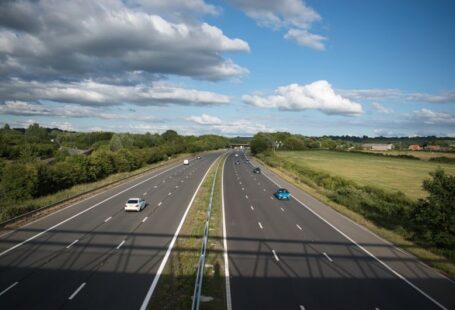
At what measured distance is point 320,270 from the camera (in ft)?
62.3

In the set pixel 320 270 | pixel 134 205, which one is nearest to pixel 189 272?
pixel 320 270

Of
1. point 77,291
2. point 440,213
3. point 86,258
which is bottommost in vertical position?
point 86,258

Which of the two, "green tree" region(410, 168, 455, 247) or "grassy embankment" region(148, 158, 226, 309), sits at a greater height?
"green tree" region(410, 168, 455, 247)

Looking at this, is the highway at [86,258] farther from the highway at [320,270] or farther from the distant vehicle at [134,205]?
the highway at [320,270]

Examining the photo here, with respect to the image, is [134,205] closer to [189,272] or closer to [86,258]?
[86,258]

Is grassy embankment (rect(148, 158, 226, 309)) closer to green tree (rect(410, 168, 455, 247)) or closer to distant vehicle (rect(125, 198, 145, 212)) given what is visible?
distant vehicle (rect(125, 198, 145, 212))

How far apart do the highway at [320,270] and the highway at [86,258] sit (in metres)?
3.92

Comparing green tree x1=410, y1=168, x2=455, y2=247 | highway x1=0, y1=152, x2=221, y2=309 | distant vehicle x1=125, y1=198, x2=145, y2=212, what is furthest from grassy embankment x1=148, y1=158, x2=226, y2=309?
green tree x1=410, y1=168, x2=455, y2=247

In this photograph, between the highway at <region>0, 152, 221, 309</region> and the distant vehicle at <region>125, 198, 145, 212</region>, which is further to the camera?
the distant vehicle at <region>125, 198, 145, 212</region>

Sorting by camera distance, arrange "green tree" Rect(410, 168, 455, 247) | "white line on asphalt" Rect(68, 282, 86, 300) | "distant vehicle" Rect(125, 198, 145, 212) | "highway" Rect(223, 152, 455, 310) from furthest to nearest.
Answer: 1. "distant vehicle" Rect(125, 198, 145, 212)
2. "green tree" Rect(410, 168, 455, 247)
3. "highway" Rect(223, 152, 455, 310)
4. "white line on asphalt" Rect(68, 282, 86, 300)

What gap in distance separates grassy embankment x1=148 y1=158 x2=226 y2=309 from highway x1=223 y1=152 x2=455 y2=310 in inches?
23.2

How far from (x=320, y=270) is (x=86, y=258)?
10877 mm

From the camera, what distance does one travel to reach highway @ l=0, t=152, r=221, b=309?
577 inches

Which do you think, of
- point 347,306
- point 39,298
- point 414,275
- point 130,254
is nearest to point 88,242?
point 130,254
